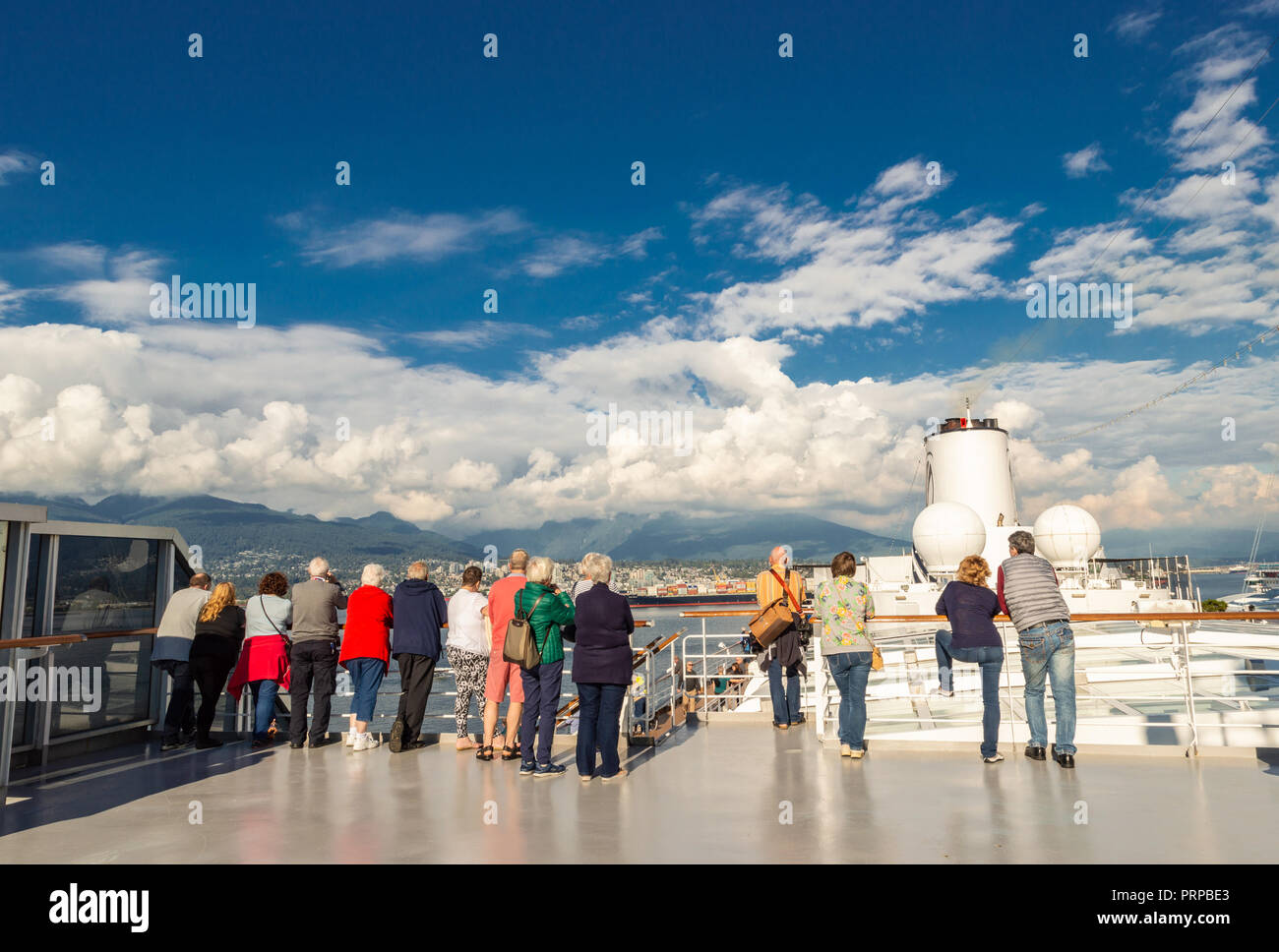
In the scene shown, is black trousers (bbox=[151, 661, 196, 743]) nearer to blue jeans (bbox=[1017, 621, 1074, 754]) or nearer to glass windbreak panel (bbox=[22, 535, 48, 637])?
glass windbreak panel (bbox=[22, 535, 48, 637])

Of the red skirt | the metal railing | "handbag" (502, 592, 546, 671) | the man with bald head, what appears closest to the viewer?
"handbag" (502, 592, 546, 671)

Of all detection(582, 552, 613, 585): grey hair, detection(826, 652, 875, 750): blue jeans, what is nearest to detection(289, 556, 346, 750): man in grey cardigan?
detection(582, 552, 613, 585): grey hair

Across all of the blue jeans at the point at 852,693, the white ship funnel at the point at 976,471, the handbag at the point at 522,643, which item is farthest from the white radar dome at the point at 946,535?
the handbag at the point at 522,643

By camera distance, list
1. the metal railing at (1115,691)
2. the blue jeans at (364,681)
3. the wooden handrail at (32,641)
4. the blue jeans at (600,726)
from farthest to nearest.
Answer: the metal railing at (1115,691) < the blue jeans at (364,681) < the blue jeans at (600,726) < the wooden handrail at (32,641)

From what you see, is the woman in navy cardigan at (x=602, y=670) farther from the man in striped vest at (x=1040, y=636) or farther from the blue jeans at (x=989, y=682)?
the man in striped vest at (x=1040, y=636)

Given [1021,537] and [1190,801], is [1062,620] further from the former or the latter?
[1190,801]

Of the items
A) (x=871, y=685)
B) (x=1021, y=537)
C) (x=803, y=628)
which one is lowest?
(x=871, y=685)

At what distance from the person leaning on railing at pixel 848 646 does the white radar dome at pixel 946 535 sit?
18.2 meters

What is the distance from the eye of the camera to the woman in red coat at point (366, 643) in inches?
300

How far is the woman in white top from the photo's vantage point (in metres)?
7.61

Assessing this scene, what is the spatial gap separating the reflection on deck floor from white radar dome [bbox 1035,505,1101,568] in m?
19.2
